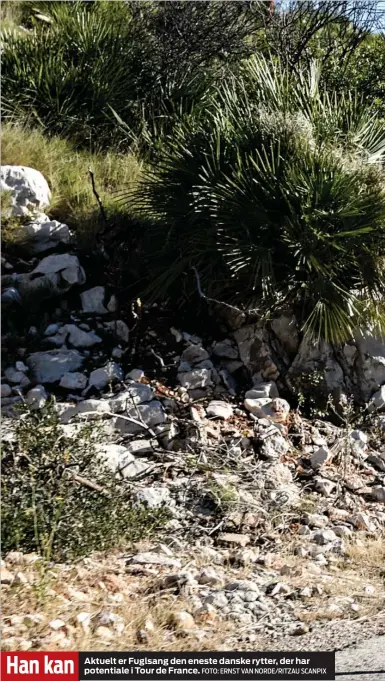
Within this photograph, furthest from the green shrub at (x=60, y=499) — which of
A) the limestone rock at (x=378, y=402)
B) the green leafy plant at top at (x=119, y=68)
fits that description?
the green leafy plant at top at (x=119, y=68)

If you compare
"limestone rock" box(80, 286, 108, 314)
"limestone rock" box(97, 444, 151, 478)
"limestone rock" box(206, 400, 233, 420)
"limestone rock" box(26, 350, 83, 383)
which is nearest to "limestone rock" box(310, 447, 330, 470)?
"limestone rock" box(206, 400, 233, 420)

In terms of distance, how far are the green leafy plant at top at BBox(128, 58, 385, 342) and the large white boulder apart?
139 centimetres

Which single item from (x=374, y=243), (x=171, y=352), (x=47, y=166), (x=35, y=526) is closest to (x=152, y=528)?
(x=35, y=526)

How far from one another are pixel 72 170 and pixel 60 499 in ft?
18.1

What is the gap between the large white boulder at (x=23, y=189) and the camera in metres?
9.07

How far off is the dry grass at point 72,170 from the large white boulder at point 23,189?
0.21 metres

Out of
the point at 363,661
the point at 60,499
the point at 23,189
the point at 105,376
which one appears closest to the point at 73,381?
the point at 105,376

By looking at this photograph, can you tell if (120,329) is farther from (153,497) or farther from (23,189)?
(153,497)

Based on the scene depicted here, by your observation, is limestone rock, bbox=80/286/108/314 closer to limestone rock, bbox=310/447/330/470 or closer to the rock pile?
the rock pile

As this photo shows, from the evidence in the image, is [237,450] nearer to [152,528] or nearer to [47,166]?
[152,528]

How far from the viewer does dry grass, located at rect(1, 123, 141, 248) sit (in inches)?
Answer: 368

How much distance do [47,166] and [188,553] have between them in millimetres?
5545

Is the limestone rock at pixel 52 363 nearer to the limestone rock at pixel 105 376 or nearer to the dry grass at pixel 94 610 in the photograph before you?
the limestone rock at pixel 105 376

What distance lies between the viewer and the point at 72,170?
10.1 meters
